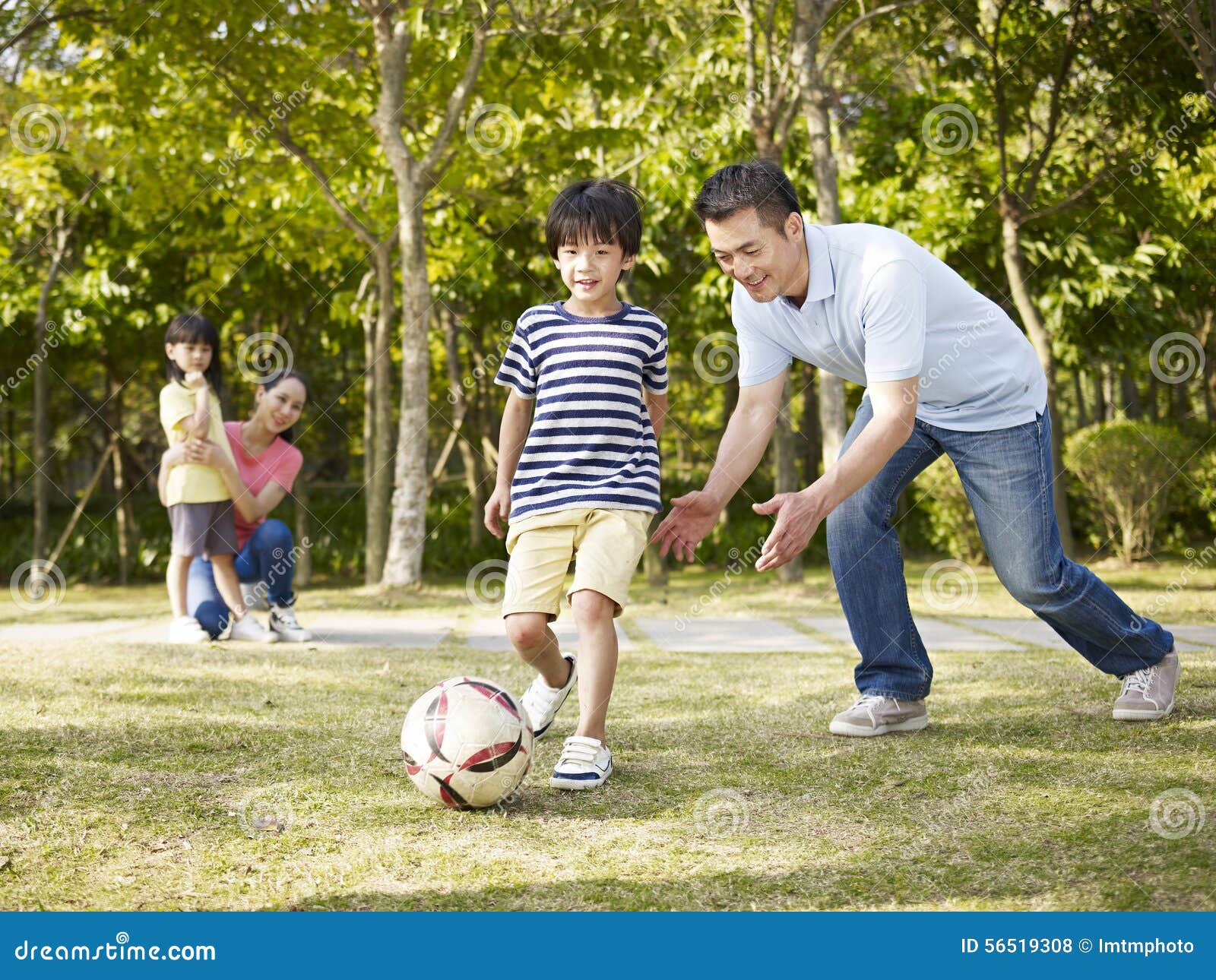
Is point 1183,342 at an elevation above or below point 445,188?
below

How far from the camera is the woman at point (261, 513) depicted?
→ 6.69m

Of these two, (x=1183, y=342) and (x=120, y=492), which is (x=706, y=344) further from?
(x=120, y=492)

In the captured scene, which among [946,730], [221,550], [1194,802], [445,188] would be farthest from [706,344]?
[1194,802]

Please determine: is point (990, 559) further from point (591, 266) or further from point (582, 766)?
point (591, 266)

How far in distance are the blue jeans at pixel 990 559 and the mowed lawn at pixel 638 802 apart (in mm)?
253

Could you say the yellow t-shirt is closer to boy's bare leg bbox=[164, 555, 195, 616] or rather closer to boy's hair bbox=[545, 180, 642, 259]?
boy's bare leg bbox=[164, 555, 195, 616]

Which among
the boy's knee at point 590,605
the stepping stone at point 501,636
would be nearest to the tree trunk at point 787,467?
the stepping stone at point 501,636

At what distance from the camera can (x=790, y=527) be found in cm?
275

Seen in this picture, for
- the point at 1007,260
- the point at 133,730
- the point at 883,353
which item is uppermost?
the point at 1007,260

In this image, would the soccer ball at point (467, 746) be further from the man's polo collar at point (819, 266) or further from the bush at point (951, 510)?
the bush at point (951, 510)

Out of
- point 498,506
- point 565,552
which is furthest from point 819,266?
point 498,506

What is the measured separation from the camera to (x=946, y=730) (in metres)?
4.03

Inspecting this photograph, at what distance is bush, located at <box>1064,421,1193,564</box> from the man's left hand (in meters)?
10.1
